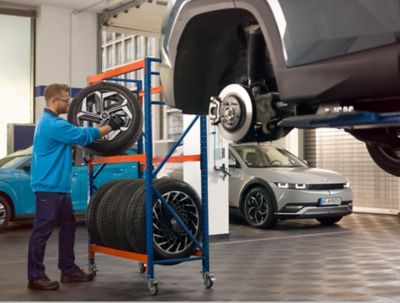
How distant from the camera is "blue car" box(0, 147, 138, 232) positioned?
9.09 meters

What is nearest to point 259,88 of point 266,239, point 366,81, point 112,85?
point 366,81

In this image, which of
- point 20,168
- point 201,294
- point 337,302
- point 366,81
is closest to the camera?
point 366,81

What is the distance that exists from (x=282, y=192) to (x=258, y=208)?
0.56m

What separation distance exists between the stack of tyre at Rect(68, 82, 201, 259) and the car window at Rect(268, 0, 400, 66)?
8.25 feet

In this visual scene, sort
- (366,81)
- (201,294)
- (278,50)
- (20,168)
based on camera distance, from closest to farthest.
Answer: (366,81) < (278,50) < (201,294) < (20,168)

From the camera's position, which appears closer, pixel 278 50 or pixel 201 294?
pixel 278 50

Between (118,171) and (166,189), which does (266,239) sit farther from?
(166,189)

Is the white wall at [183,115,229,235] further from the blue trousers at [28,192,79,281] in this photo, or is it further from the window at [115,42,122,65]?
the window at [115,42,122,65]

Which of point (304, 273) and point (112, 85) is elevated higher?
point (112, 85)

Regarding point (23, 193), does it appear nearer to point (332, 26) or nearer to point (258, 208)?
point (258, 208)

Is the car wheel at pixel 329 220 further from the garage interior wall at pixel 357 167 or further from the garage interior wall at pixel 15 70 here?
the garage interior wall at pixel 15 70

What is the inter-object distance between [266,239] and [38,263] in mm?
3924

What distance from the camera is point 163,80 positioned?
3.70m

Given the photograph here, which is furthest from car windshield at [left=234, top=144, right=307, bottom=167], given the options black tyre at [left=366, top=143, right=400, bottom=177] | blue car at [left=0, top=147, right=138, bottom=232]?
black tyre at [left=366, top=143, right=400, bottom=177]
